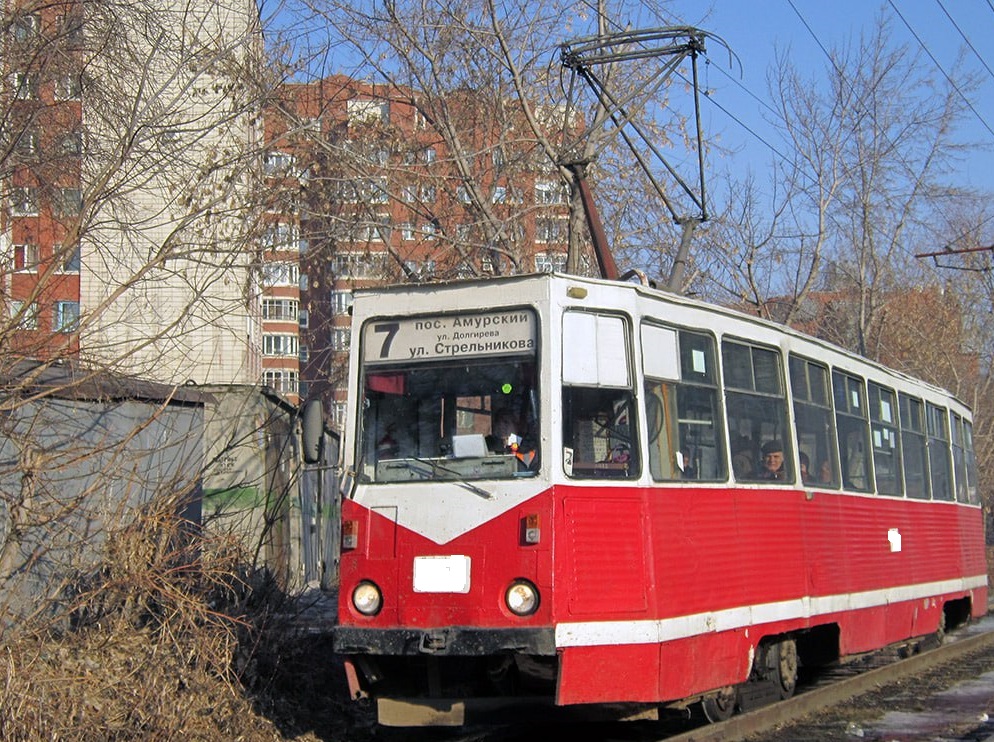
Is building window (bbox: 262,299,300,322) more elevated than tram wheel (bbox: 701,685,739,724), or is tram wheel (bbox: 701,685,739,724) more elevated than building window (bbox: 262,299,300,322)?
building window (bbox: 262,299,300,322)

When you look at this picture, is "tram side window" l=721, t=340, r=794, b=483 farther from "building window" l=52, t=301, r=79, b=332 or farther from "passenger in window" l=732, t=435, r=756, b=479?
"building window" l=52, t=301, r=79, b=332

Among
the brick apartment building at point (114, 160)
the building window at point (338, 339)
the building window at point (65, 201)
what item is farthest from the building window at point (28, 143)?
the building window at point (338, 339)

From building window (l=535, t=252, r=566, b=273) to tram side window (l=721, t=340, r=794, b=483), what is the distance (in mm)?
9178

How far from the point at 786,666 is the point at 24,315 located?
21.5ft

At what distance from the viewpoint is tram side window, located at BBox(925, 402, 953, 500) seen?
1441cm

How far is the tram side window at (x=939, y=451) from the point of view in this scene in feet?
47.3

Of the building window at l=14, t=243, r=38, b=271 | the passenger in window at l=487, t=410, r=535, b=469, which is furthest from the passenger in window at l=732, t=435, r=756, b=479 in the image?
the building window at l=14, t=243, r=38, b=271

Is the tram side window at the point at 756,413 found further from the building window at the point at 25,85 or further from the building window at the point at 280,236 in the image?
the building window at the point at 25,85

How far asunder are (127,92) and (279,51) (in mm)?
1874

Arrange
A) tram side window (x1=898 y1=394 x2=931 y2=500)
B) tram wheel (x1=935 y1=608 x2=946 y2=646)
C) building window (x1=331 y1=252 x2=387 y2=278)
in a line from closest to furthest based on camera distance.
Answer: tram side window (x1=898 y1=394 x2=931 y2=500) → tram wheel (x1=935 y1=608 x2=946 y2=646) → building window (x1=331 y1=252 x2=387 y2=278)

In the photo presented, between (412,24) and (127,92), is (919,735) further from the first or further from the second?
(412,24)

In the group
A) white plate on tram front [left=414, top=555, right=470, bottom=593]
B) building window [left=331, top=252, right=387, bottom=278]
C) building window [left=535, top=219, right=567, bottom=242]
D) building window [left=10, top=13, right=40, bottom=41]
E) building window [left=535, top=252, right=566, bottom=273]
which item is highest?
building window [left=535, top=219, right=567, bottom=242]

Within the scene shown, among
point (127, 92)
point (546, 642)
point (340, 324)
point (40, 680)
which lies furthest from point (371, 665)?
point (340, 324)

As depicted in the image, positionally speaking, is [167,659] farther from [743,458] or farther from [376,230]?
[376,230]
